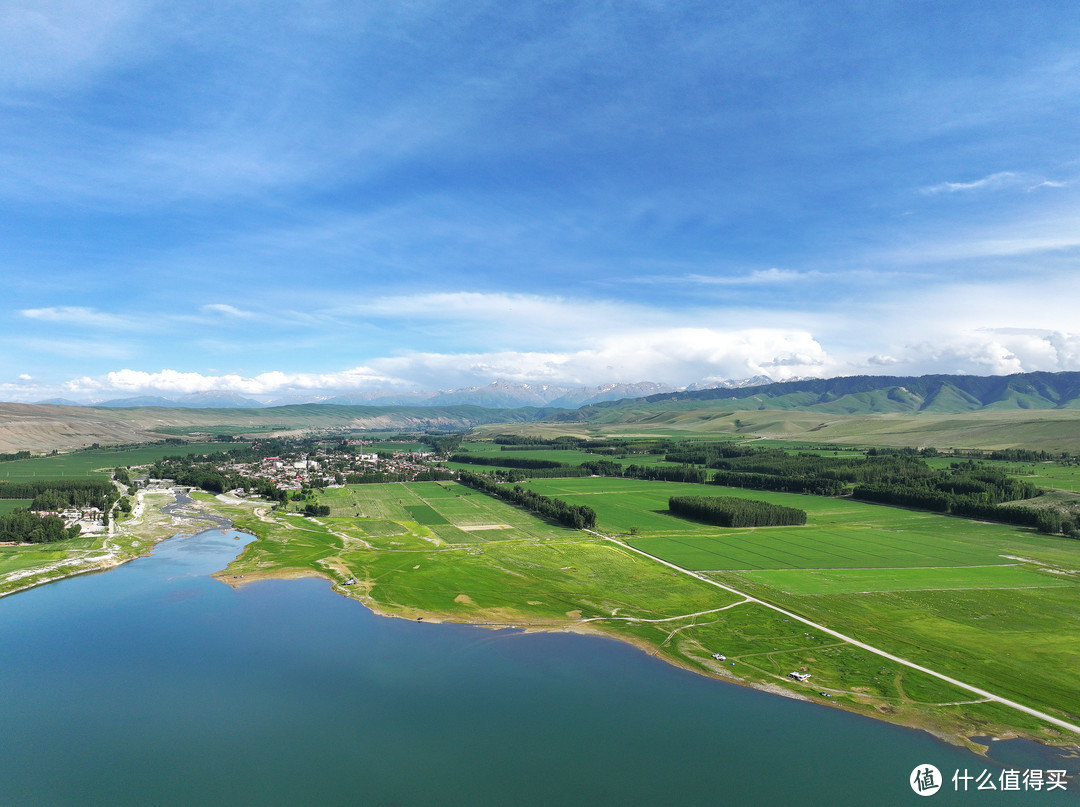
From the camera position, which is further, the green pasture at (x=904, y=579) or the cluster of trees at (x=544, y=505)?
the cluster of trees at (x=544, y=505)

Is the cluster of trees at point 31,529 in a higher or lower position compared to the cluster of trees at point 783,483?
higher

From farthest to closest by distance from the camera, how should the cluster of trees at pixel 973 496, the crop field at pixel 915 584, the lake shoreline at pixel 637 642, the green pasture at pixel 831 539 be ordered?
1. the cluster of trees at pixel 973 496
2. the green pasture at pixel 831 539
3. the crop field at pixel 915 584
4. the lake shoreline at pixel 637 642

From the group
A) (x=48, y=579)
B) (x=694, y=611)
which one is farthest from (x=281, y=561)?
(x=694, y=611)

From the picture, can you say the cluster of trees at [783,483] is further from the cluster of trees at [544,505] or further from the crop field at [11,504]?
the crop field at [11,504]

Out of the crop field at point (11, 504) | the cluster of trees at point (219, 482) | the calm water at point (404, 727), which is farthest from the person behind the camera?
the cluster of trees at point (219, 482)

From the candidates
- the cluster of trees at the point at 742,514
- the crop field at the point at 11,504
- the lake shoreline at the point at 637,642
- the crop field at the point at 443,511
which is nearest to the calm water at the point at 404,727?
the lake shoreline at the point at 637,642

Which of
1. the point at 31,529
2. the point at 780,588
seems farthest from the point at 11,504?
the point at 780,588
